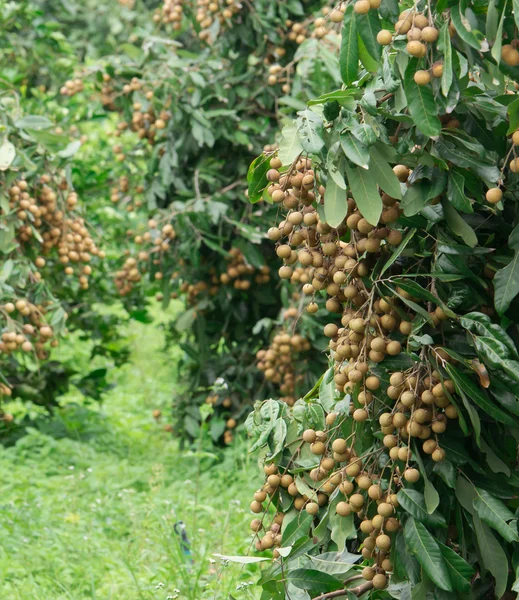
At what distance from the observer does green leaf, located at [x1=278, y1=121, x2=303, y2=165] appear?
1710 millimetres

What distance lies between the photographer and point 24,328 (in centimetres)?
346

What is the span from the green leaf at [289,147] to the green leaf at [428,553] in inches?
27.2

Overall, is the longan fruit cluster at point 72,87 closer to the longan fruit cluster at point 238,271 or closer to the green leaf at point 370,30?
the longan fruit cluster at point 238,271

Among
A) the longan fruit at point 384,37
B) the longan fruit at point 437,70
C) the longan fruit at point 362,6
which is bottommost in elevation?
the longan fruit at point 437,70

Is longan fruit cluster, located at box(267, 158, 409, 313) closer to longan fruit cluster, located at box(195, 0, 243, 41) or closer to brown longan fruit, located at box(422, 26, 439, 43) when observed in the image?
brown longan fruit, located at box(422, 26, 439, 43)

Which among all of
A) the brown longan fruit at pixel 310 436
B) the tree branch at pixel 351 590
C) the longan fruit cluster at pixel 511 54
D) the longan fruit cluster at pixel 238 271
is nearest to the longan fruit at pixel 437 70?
the longan fruit cluster at pixel 511 54

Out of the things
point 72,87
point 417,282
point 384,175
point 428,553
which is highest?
point 384,175

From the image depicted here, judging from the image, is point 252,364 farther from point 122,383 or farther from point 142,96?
point 122,383

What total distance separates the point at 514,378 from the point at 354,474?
0.37 meters

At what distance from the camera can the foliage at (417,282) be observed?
1.59 m

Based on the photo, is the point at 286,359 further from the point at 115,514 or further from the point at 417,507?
the point at 417,507

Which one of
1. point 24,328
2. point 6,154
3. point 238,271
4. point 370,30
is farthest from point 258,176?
point 238,271

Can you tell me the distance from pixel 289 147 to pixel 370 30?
254 mm

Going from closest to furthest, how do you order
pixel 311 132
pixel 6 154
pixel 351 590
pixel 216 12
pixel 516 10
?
pixel 516 10
pixel 311 132
pixel 351 590
pixel 6 154
pixel 216 12
